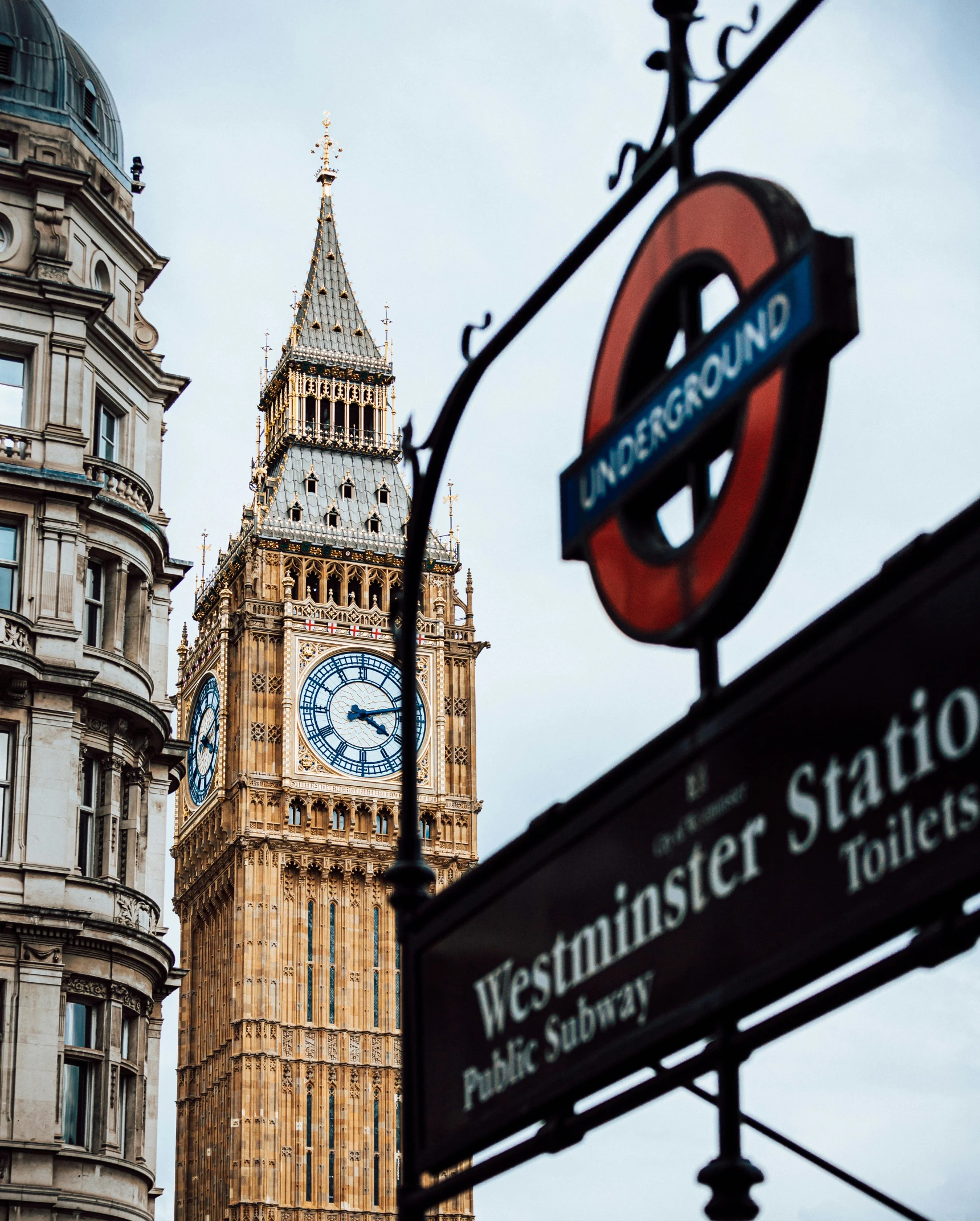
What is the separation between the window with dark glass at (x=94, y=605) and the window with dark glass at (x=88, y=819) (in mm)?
1966

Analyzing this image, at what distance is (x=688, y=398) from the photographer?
6.95 metres

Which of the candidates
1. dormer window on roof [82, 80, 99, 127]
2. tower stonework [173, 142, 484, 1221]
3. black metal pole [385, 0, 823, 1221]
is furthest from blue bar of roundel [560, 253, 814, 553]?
tower stonework [173, 142, 484, 1221]

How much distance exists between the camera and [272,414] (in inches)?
4402

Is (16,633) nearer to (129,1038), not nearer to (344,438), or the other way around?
(129,1038)

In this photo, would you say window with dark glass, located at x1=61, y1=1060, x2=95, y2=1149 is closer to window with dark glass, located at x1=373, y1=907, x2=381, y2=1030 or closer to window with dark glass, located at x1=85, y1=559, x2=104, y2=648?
window with dark glass, located at x1=85, y1=559, x2=104, y2=648

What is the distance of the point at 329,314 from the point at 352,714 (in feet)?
77.7

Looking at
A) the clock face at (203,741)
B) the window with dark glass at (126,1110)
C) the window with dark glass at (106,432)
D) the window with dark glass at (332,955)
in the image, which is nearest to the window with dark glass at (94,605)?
the window with dark glass at (106,432)

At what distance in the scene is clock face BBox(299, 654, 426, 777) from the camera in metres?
99.3

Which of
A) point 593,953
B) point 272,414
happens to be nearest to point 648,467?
point 593,953

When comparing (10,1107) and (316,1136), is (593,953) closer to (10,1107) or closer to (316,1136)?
(10,1107)

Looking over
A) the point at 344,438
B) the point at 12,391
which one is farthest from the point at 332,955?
the point at 12,391

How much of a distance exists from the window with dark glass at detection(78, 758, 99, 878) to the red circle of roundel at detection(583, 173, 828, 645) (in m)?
25.7

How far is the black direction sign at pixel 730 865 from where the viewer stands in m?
5.30

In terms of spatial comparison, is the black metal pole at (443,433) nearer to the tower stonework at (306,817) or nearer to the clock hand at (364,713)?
the tower stonework at (306,817)
